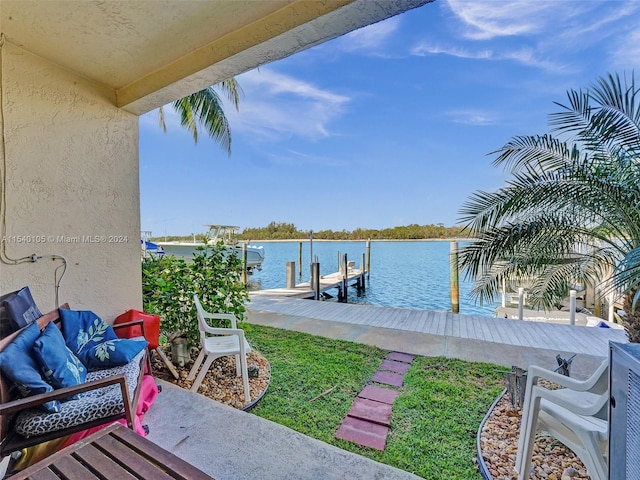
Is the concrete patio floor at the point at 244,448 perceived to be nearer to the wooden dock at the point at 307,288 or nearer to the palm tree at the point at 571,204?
the palm tree at the point at 571,204

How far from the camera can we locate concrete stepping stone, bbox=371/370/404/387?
10.1 feet

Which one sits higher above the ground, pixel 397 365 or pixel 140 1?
pixel 140 1

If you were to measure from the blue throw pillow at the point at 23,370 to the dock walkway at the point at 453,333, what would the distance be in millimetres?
2892

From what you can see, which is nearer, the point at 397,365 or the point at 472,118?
the point at 397,365

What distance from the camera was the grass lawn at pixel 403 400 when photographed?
6.68ft

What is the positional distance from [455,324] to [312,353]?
2866mm

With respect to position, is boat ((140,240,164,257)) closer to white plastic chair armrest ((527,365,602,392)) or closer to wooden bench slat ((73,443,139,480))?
wooden bench slat ((73,443,139,480))

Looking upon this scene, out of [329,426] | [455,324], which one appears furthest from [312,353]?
[455,324]

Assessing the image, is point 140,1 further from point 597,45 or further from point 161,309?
point 597,45

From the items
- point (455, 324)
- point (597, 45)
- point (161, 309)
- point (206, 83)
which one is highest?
point (597, 45)

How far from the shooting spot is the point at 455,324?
5.27 m

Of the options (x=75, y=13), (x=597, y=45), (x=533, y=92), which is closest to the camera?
(x=75, y=13)

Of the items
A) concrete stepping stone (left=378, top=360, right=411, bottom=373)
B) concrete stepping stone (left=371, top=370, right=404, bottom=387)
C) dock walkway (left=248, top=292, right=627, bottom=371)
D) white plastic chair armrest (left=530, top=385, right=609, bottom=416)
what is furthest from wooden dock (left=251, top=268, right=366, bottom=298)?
white plastic chair armrest (left=530, top=385, right=609, bottom=416)

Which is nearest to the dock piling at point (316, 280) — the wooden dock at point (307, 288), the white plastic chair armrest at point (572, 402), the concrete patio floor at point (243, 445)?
the wooden dock at point (307, 288)
